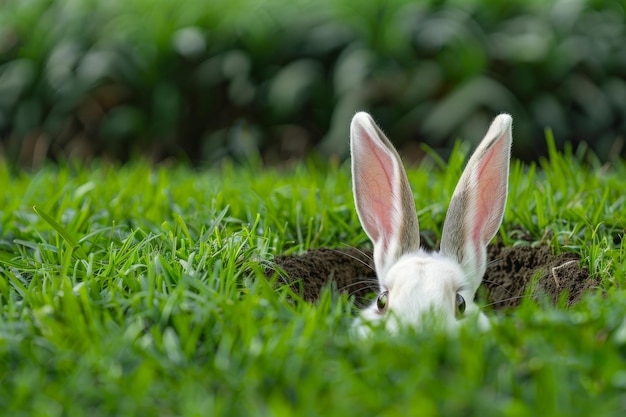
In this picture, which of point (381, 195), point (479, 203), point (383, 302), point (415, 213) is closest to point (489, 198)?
point (479, 203)

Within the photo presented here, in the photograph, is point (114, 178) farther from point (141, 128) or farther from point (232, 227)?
point (141, 128)

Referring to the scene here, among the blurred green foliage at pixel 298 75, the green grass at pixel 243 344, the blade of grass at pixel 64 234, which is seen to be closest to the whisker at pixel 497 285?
the green grass at pixel 243 344

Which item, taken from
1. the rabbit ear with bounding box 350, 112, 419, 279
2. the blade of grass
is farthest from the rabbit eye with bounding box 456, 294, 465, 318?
the blade of grass

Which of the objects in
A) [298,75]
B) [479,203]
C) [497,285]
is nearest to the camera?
[479,203]

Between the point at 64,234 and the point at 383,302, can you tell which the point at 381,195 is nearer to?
the point at 383,302

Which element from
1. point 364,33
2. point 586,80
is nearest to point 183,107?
point 364,33

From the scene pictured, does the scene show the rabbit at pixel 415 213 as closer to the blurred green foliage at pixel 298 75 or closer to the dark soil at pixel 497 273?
the dark soil at pixel 497 273
